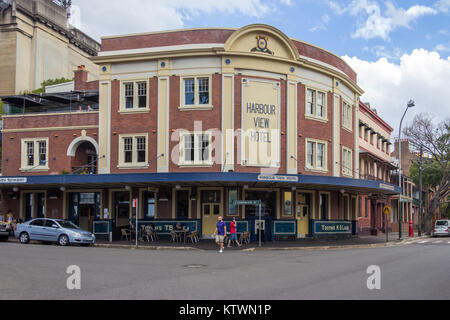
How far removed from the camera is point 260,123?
2911 centimetres

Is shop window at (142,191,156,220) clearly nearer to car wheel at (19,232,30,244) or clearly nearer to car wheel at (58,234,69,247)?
car wheel at (58,234,69,247)

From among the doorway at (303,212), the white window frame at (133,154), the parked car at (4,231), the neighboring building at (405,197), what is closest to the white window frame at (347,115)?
the doorway at (303,212)

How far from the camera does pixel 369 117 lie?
149 ft

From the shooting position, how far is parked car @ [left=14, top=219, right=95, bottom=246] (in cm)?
2448

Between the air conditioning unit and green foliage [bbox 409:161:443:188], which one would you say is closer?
the air conditioning unit

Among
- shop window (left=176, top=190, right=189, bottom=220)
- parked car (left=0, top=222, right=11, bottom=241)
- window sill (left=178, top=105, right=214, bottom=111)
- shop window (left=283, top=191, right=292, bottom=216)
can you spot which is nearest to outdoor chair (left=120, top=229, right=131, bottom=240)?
shop window (left=176, top=190, right=189, bottom=220)

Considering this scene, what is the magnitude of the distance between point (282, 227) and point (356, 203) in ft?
34.7

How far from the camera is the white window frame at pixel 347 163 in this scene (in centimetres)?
3447

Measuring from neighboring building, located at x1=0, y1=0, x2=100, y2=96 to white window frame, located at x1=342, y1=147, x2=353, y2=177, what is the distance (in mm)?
28167

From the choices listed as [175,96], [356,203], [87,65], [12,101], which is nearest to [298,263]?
[175,96]

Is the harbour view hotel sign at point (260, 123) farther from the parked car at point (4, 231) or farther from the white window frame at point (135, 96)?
the parked car at point (4, 231)

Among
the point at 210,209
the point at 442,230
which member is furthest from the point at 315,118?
the point at 442,230

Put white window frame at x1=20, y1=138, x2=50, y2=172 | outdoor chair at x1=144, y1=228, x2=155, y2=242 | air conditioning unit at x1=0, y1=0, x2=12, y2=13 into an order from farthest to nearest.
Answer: air conditioning unit at x1=0, y1=0, x2=12, y2=13
white window frame at x1=20, y1=138, x2=50, y2=172
outdoor chair at x1=144, y1=228, x2=155, y2=242

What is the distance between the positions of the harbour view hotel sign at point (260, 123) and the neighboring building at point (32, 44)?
26.2 meters
